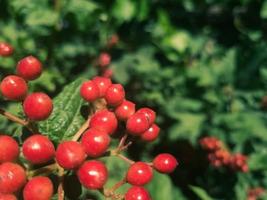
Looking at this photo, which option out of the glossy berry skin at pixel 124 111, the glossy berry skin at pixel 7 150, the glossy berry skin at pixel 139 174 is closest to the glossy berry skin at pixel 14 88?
the glossy berry skin at pixel 7 150

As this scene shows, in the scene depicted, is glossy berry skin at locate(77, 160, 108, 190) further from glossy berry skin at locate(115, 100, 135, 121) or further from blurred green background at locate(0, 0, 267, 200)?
blurred green background at locate(0, 0, 267, 200)

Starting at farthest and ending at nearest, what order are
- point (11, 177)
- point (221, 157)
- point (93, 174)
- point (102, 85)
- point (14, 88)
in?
point (221, 157) → point (102, 85) → point (14, 88) → point (93, 174) → point (11, 177)

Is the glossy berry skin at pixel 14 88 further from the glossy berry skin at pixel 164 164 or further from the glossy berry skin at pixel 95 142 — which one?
the glossy berry skin at pixel 164 164

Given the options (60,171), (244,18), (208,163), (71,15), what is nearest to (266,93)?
(208,163)

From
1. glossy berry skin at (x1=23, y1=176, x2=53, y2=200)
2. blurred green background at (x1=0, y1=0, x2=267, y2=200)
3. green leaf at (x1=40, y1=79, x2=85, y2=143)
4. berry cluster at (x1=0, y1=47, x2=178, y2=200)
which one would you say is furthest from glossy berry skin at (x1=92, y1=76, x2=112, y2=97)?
blurred green background at (x1=0, y1=0, x2=267, y2=200)

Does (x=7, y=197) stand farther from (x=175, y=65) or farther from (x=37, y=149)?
(x=175, y=65)

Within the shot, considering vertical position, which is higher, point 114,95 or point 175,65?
point 114,95

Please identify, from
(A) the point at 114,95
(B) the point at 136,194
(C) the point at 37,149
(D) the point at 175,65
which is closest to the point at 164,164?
(B) the point at 136,194
